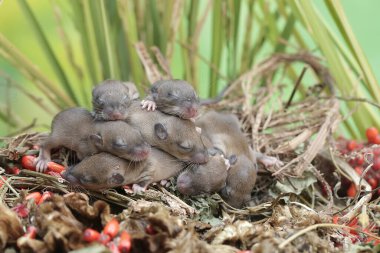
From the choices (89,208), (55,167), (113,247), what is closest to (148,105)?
(55,167)

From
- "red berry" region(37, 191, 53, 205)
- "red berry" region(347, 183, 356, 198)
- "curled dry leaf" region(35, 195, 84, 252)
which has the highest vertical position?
"curled dry leaf" region(35, 195, 84, 252)

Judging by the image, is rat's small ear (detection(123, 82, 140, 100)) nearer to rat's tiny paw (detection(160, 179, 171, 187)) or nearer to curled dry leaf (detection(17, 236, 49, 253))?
rat's tiny paw (detection(160, 179, 171, 187))

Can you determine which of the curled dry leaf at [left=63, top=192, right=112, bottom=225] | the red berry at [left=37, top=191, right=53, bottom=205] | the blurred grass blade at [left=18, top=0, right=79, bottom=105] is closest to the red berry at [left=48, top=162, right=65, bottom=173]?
the red berry at [left=37, top=191, right=53, bottom=205]

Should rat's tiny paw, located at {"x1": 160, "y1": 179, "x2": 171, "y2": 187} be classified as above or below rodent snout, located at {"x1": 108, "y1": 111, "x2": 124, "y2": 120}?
below

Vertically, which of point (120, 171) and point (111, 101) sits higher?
point (111, 101)

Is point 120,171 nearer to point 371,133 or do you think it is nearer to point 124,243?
point 124,243

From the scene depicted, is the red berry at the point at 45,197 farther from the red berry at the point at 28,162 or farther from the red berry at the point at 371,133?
the red berry at the point at 371,133

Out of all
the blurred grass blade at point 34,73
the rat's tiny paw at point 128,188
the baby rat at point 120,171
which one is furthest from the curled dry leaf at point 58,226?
the blurred grass blade at point 34,73
